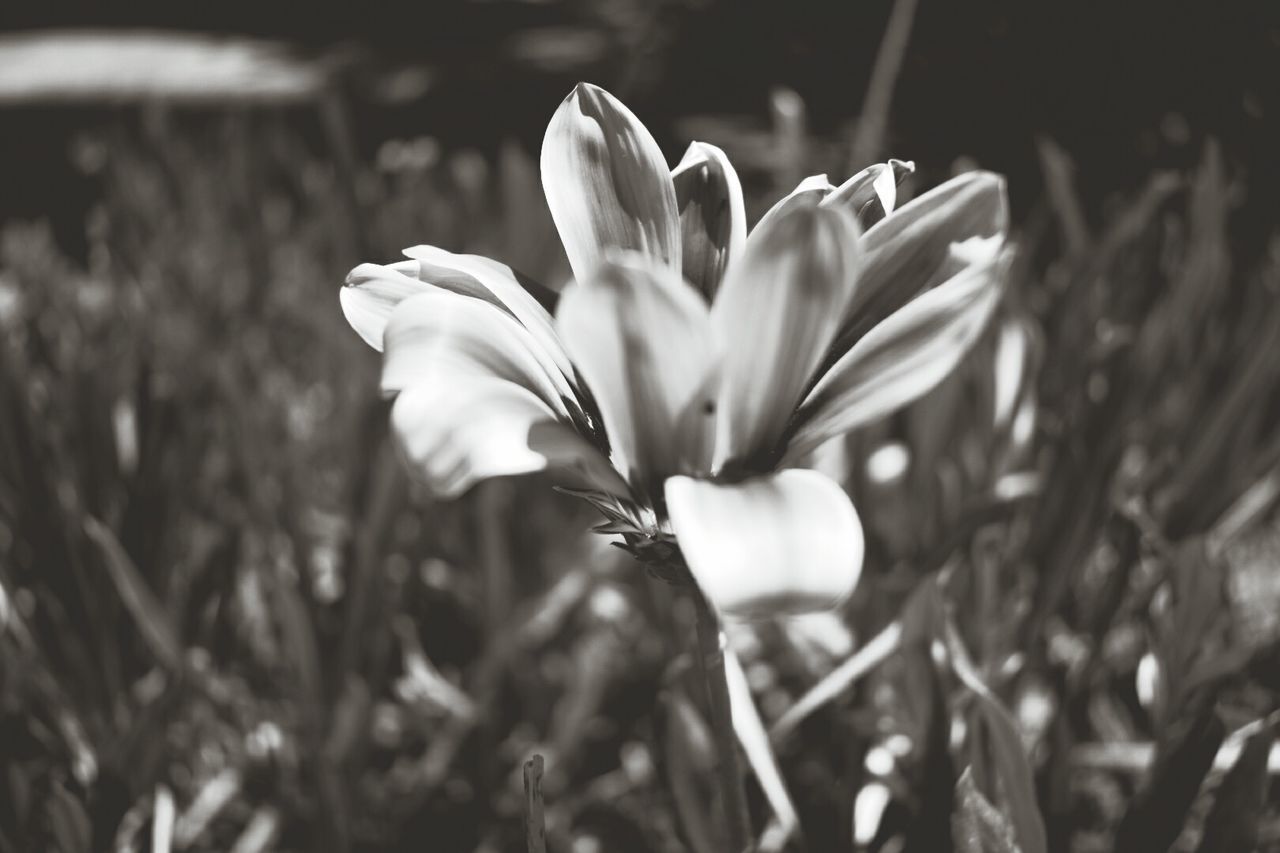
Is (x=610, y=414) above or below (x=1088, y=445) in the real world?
above

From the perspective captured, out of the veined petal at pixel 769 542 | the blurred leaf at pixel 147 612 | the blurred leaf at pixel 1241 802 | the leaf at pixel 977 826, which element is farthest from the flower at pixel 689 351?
the blurred leaf at pixel 147 612

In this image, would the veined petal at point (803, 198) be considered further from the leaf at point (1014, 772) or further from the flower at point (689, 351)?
the leaf at point (1014, 772)

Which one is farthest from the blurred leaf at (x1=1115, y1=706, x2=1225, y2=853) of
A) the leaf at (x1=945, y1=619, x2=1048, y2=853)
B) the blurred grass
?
the leaf at (x1=945, y1=619, x2=1048, y2=853)

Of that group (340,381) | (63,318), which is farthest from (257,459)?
(63,318)

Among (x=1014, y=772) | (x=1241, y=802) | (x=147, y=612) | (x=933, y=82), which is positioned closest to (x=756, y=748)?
(x=1014, y=772)

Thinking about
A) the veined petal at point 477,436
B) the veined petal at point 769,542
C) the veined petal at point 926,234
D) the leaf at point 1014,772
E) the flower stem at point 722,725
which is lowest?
the leaf at point 1014,772

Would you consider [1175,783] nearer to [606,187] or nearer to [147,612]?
[606,187]

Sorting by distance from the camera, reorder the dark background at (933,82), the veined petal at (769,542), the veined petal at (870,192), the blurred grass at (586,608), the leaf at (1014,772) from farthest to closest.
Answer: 1. the dark background at (933,82)
2. the blurred grass at (586,608)
3. the leaf at (1014,772)
4. the veined petal at (870,192)
5. the veined petal at (769,542)

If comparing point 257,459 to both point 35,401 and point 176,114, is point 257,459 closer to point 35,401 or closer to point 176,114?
point 35,401
